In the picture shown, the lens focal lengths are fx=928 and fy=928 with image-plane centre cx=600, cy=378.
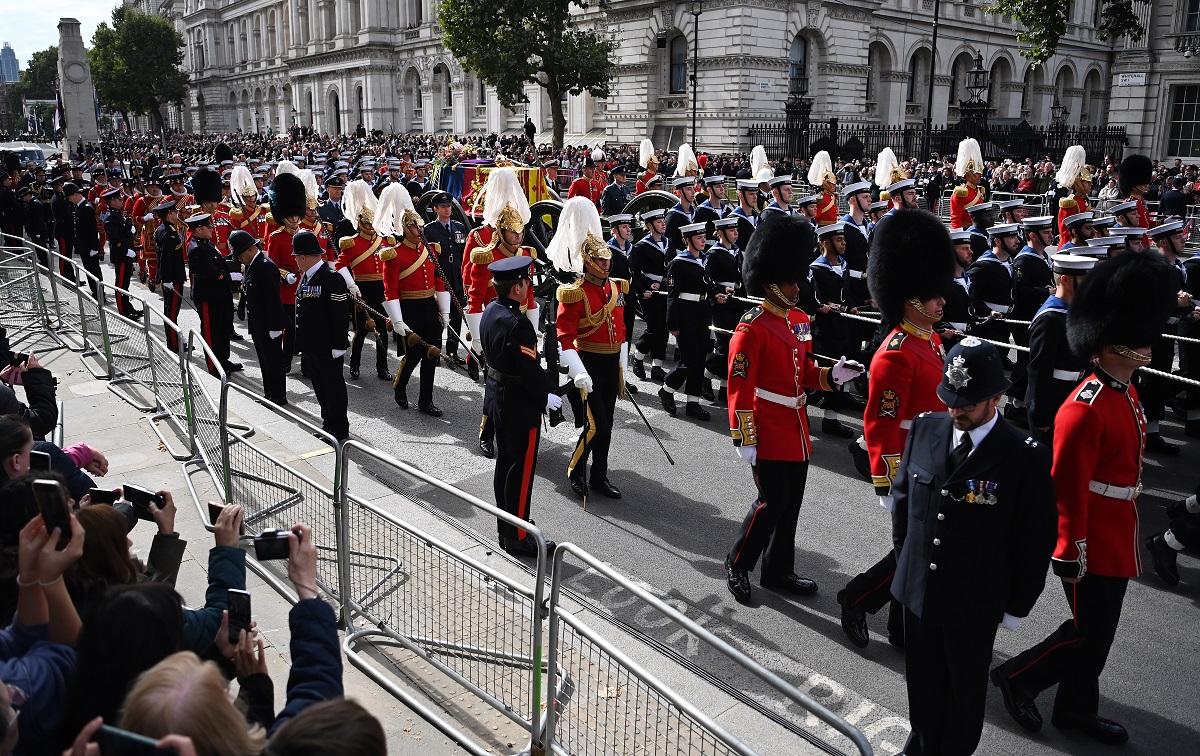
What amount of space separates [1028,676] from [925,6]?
47133 millimetres

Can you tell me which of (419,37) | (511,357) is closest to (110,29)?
(419,37)

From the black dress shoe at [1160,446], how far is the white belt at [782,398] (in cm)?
464

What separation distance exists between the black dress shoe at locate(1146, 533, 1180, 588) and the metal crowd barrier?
10.3 feet

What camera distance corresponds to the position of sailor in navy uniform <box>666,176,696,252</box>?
1191 centimetres

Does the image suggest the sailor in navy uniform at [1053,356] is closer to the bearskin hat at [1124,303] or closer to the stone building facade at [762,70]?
the bearskin hat at [1124,303]

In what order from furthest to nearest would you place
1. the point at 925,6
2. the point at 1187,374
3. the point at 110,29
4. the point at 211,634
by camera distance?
the point at 110,29 → the point at 925,6 → the point at 1187,374 → the point at 211,634

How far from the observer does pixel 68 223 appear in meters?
17.1

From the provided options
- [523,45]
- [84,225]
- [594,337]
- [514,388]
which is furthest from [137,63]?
[514,388]

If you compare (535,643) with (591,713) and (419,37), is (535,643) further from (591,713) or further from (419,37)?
(419,37)

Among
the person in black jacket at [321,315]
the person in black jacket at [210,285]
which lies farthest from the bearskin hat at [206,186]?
the person in black jacket at [321,315]

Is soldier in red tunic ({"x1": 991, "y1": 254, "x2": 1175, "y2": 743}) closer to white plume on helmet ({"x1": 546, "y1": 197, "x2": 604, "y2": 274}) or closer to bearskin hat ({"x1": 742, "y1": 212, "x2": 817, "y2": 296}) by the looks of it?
bearskin hat ({"x1": 742, "y1": 212, "x2": 817, "y2": 296})

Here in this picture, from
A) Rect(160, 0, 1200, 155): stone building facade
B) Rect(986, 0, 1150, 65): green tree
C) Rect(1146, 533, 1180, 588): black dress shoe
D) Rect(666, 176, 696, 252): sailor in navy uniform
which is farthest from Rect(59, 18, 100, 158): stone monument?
Rect(1146, 533, 1180, 588): black dress shoe

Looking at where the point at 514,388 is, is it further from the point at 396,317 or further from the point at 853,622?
the point at 396,317

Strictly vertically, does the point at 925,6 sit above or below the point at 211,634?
above
